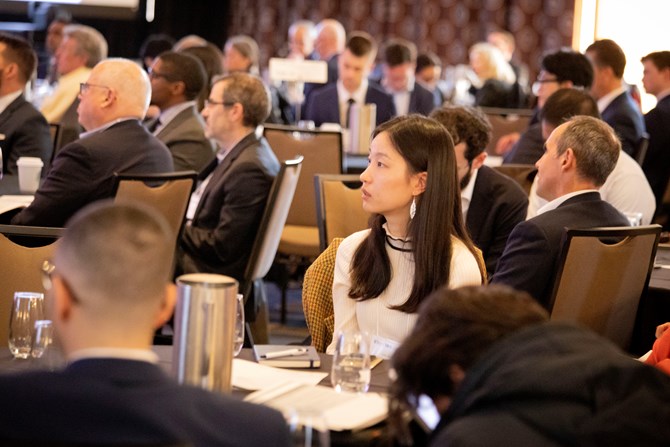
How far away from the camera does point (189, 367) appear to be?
2.10m

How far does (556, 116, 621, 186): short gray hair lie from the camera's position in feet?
11.9

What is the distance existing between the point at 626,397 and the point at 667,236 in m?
3.25

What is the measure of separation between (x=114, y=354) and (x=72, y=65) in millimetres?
6647

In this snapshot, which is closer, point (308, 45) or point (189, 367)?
point (189, 367)

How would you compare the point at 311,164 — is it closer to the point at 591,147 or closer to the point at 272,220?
the point at 272,220

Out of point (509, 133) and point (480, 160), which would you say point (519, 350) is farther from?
point (509, 133)

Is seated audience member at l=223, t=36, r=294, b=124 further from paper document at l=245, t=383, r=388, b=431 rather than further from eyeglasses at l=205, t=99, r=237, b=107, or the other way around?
paper document at l=245, t=383, r=388, b=431

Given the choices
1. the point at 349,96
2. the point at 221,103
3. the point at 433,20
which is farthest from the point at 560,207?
the point at 433,20

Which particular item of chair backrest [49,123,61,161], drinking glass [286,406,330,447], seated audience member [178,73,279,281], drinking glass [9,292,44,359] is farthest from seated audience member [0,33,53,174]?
drinking glass [286,406,330,447]

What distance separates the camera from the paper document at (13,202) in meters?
4.57

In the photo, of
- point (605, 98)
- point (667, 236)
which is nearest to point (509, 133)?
point (605, 98)

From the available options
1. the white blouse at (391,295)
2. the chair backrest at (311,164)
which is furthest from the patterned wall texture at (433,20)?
the white blouse at (391,295)

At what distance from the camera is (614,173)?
16.4 ft

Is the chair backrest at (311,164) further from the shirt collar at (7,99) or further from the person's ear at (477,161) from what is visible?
the person's ear at (477,161)
